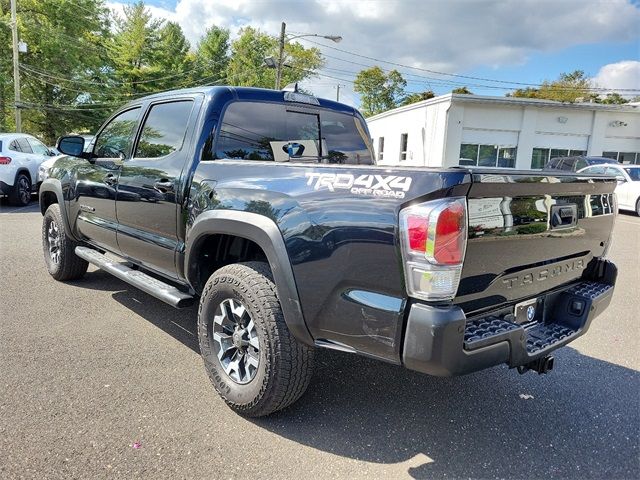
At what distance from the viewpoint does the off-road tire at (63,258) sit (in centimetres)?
509

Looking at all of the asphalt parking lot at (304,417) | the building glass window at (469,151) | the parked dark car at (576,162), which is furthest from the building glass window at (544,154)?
the asphalt parking lot at (304,417)

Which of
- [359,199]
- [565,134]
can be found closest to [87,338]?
[359,199]

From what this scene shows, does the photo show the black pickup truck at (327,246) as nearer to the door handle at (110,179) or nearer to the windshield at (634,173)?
the door handle at (110,179)

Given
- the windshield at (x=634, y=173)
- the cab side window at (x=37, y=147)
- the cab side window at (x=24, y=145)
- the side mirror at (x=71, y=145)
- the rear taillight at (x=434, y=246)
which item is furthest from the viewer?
Result: the windshield at (x=634, y=173)

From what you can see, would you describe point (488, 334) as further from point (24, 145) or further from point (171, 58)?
point (171, 58)

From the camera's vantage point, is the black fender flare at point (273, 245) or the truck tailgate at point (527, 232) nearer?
the truck tailgate at point (527, 232)

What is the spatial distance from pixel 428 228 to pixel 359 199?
37 cm

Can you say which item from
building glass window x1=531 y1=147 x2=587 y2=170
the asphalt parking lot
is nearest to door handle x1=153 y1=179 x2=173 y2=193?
the asphalt parking lot

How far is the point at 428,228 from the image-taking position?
6.42 feet

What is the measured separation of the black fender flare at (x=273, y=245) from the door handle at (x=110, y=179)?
5.08ft

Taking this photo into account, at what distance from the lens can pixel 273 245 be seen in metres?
2.51

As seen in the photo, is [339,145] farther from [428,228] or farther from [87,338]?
[87,338]

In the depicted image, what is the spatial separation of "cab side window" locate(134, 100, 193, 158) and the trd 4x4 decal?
146 cm

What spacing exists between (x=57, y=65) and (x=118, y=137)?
1287 inches
